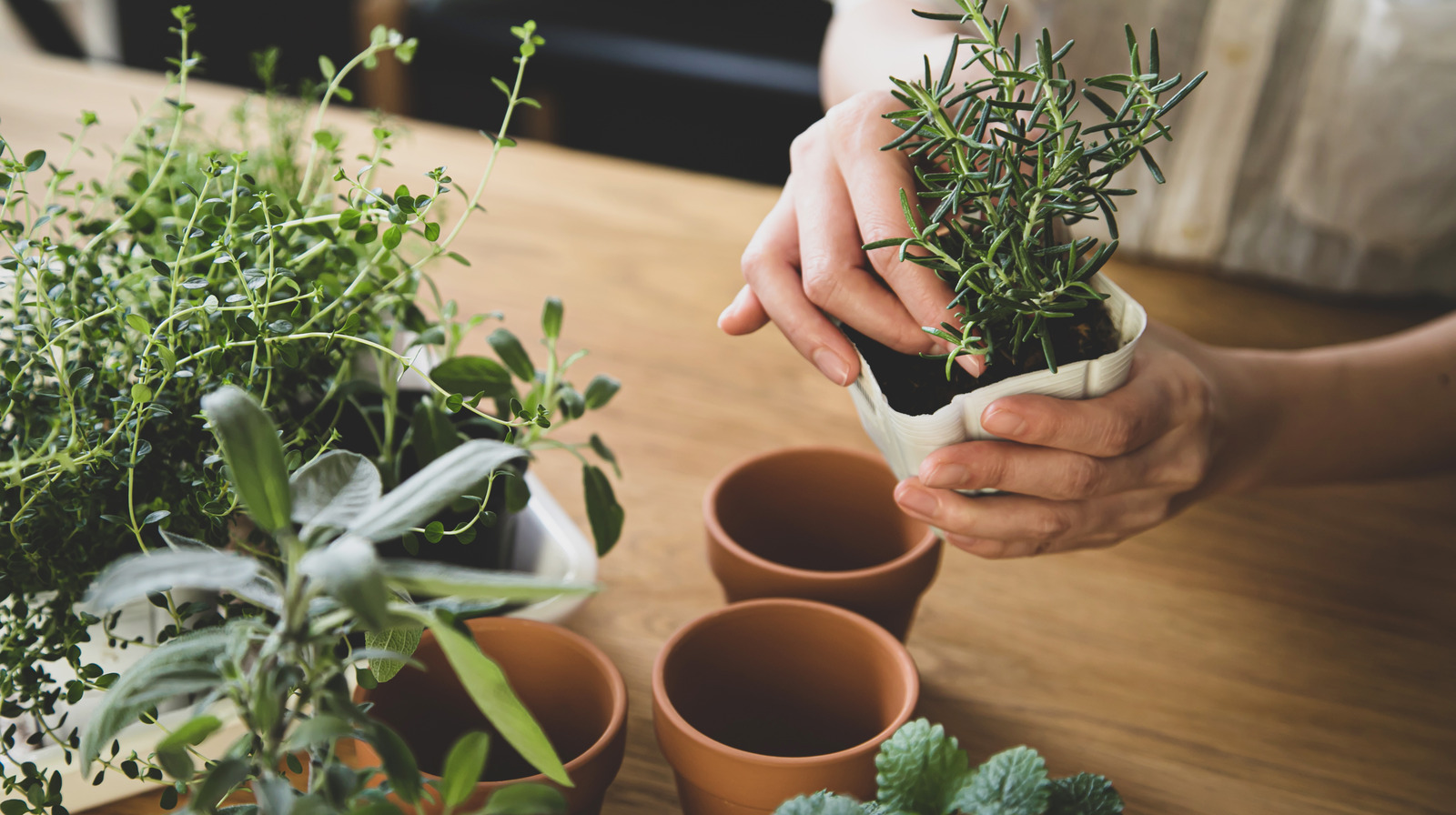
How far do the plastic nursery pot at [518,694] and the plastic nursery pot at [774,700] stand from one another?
4 centimetres

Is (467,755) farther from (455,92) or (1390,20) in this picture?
(455,92)

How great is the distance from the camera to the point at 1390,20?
1126 mm

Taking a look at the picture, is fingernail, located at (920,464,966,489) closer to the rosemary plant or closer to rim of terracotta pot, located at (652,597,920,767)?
rim of terracotta pot, located at (652,597,920,767)

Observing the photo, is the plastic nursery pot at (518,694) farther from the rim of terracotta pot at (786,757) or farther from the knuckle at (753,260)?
the knuckle at (753,260)

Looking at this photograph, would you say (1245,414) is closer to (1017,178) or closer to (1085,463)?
(1085,463)

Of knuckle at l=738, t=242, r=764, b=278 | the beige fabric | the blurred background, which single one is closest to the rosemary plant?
knuckle at l=738, t=242, r=764, b=278

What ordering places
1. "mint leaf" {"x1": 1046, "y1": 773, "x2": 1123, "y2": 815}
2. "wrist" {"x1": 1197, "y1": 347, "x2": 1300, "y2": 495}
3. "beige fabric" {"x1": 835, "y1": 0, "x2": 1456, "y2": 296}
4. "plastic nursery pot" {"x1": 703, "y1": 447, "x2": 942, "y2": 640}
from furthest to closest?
"beige fabric" {"x1": 835, "y1": 0, "x2": 1456, "y2": 296} < "wrist" {"x1": 1197, "y1": 347, "x2": 1300, "y2": 495} < "plastic nursery pot" {"x1": 703, "y1": 447, "x2": 942, "y2": 640} < "mint leaf" {"x1": 1046, "y1": 773, "x2": 1123, "y2": 815}

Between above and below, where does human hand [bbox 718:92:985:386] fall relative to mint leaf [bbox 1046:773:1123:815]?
above

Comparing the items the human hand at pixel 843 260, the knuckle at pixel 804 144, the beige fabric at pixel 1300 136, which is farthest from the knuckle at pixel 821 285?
the beige fabric at pixel 1300 136

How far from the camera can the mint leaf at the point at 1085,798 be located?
40 cm

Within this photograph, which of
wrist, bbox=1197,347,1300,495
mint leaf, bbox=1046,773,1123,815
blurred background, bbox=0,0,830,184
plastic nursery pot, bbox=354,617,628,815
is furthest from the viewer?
blurred background, bbox=0,0,830,184

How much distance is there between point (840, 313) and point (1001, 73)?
0.17m

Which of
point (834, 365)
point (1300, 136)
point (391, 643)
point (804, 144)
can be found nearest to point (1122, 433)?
point (834, 365)

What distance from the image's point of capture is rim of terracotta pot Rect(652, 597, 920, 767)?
1.52 feet
